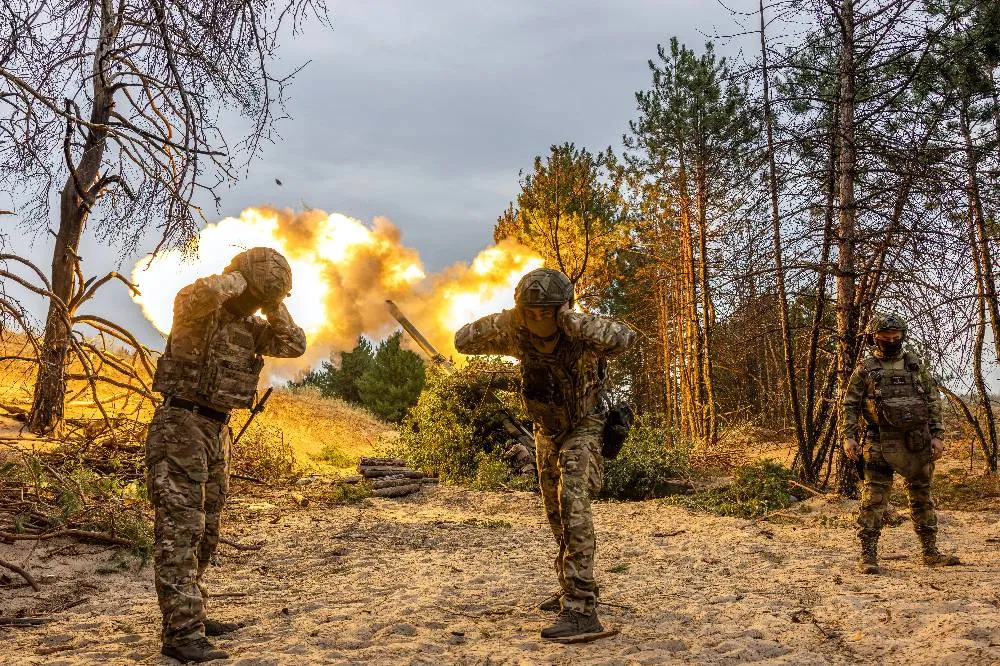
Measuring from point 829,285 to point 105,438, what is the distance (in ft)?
34.4

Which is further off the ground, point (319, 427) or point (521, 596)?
point (319, 427)

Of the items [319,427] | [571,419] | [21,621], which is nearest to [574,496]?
[571,419]

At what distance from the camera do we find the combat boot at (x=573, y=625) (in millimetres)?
4715

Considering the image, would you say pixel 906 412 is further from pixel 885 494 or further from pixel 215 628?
pixel 215 628

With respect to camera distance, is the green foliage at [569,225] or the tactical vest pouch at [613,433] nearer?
the tactical vest pouch at [613,433]

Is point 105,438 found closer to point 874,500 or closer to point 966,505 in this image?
point 874,500

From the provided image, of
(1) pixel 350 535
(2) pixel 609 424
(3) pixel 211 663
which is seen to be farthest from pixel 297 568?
(2) pixel 609 424

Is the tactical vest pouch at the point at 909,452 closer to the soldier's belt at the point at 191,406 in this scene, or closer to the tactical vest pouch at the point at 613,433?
the tactical vest pouch at the point at 613,433

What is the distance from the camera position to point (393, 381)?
3017cm

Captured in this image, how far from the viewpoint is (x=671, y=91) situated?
70.6ft

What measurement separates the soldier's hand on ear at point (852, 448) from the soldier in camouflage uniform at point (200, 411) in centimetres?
514

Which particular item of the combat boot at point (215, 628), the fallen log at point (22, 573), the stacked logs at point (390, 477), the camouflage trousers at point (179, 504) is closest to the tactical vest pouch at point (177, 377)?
the camouflage trousers at point (179, 504)

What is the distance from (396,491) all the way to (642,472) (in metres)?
4.18

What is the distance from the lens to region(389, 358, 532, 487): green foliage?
47.2 feet
